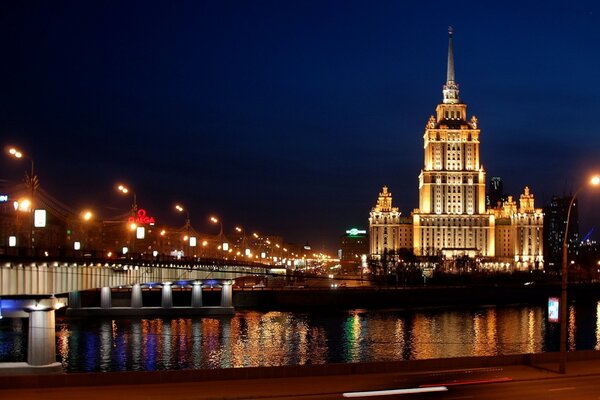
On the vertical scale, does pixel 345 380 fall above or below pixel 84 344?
above

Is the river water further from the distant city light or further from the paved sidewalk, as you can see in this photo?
the paved sidewalk

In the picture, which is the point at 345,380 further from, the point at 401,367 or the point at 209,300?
the point at 209,300

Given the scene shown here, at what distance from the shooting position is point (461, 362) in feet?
115

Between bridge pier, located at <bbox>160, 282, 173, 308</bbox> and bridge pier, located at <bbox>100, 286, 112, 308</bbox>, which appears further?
bridge pier, located at <bbox>160, 282, 173, 308</bbox>

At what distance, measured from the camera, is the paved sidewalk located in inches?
1111

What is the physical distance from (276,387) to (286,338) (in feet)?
164

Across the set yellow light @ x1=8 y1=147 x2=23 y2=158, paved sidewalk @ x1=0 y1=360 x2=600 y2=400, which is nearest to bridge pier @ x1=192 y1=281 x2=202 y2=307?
yellow light @ x1=8 y1=147 x2=23 y2=158

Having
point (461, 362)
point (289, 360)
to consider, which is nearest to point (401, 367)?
point (461, 362)

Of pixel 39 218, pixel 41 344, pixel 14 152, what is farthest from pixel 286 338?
pixel 14 152

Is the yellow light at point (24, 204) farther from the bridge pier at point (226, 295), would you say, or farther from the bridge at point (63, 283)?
the bridge pier at point (226, 295)

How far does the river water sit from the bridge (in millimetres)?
5285

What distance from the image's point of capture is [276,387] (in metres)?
30.1

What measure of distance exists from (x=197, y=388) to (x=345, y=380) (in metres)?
5.78

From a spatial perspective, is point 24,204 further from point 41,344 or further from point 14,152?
point 41,344
